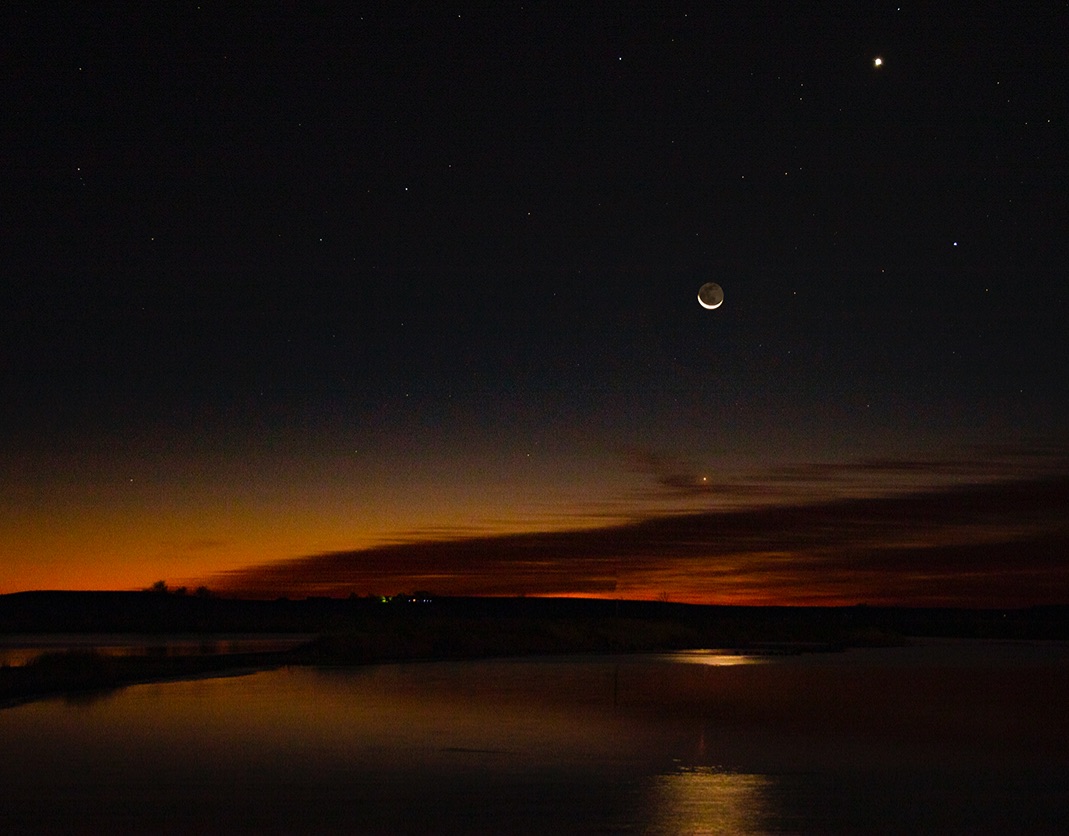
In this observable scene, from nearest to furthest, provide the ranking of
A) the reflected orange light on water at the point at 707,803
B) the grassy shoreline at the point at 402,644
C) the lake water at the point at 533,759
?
1. the reflected orange light on water at the point at 707,803
2. the lake water at the point at 533,759
3. the grassy shoreline at the point at 402,644

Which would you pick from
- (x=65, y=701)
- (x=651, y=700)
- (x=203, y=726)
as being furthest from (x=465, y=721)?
(x=65, y=701)

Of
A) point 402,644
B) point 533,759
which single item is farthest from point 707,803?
point 402,644

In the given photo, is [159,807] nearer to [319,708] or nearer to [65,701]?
[319,708]

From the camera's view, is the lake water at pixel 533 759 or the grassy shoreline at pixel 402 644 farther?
the grassy shoreline at pixel 402 644

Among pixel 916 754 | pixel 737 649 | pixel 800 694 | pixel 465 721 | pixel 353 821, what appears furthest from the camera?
pixel 737 649

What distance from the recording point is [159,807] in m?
16.8

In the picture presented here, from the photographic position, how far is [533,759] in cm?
2195

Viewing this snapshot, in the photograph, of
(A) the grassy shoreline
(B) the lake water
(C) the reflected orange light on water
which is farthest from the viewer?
(A) the grassy shoreline

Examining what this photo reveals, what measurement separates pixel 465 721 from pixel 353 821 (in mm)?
12668

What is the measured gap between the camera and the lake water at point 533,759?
1630cm

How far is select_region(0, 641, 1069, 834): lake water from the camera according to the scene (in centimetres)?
1630

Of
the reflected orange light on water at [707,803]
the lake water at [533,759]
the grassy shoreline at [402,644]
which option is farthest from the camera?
the grassy shoreline at [402,644]

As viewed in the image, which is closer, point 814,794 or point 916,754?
point 814,794

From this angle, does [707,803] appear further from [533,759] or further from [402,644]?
[402,644]
